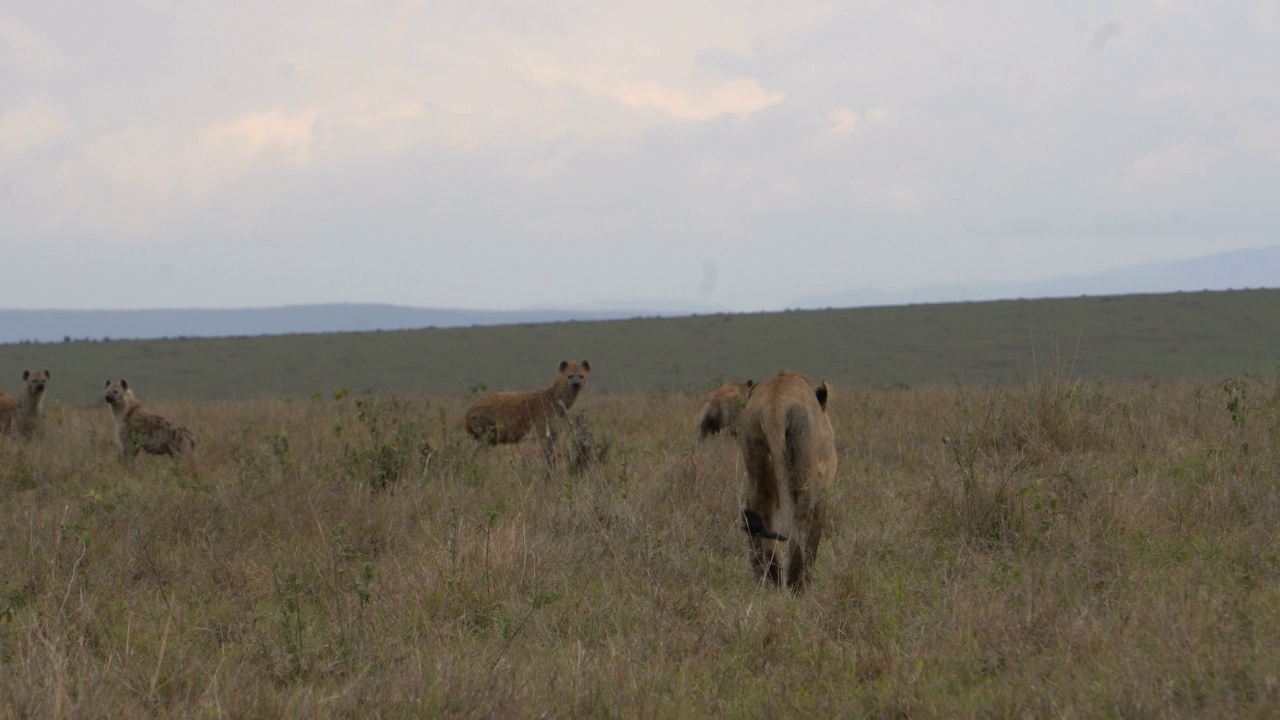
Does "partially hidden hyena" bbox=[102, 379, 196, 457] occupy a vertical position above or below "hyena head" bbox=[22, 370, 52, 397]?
below

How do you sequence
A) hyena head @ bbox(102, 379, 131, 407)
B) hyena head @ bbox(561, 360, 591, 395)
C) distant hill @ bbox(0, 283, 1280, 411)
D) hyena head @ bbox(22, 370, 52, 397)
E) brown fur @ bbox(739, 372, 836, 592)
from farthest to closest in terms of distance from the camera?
distant hill @ bbox(0, 283, 1280, 411), hyena head @ bbox(22, 370, 52, 397), hyena head @ bbox(561, 360, 591, 395), hyena head @ bbox(102, 379, 131, 407), brown fur @ bbox(739, 372, 836, 592)

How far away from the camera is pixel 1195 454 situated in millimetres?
8789

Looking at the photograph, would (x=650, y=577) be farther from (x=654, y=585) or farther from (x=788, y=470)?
(x=788, y=470)

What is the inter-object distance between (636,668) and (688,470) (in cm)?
389

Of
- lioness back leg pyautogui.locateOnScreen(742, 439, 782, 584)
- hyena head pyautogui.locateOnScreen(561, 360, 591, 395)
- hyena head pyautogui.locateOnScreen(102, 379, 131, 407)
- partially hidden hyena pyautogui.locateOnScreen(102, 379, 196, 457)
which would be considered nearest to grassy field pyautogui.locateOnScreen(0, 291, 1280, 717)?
lioness back leg pyautogui.locateOnScreen(742, 439, 782, 584)

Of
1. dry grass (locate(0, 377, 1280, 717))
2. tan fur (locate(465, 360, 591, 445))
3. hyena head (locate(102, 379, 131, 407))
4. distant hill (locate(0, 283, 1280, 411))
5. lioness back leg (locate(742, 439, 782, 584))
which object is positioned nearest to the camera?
dry grass (locate(0, 377, 1280, 717))

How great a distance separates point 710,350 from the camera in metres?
41.9

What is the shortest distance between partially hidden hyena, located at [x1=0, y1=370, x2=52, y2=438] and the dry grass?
155 inches

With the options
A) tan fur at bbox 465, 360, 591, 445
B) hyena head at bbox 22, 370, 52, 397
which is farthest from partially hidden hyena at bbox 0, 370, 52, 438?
tan fur at bbox 465, 360, 591, 445

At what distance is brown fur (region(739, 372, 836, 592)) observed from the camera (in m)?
5.89

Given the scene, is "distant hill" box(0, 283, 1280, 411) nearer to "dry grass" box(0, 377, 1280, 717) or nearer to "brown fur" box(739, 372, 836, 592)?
"dry grass" box(0, 377, 1280, 717)

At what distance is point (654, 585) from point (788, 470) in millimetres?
883

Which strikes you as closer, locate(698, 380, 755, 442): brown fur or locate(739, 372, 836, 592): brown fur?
locate(739, 372, 836, 592): brown fur

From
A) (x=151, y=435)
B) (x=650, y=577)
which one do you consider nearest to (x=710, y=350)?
(x=151, y=435)
